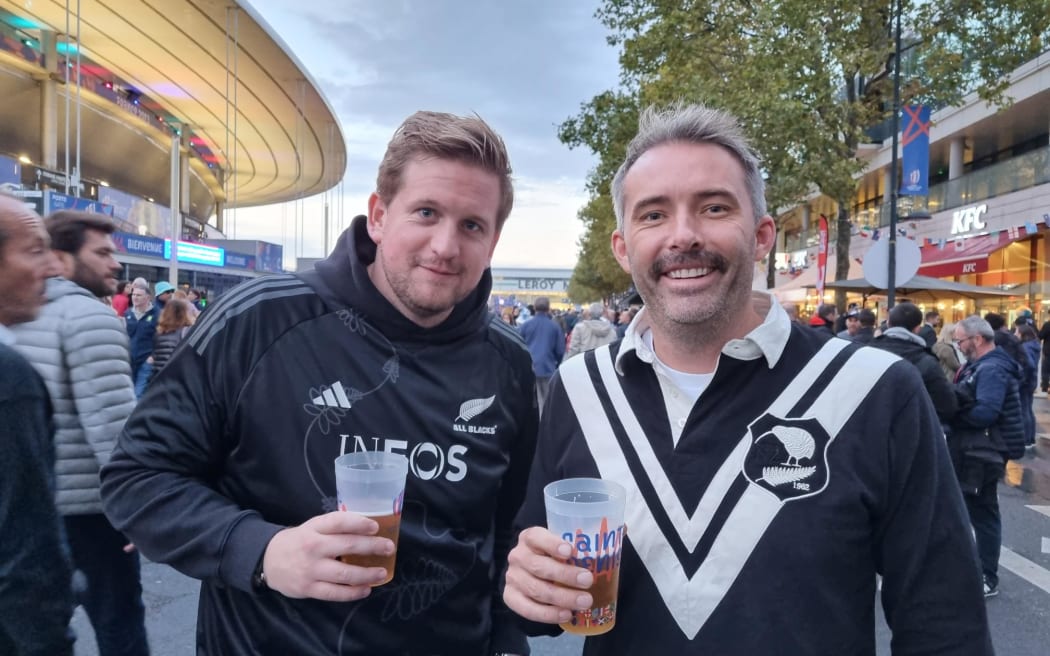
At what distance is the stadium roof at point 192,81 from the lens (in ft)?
91.3

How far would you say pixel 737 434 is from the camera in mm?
1598

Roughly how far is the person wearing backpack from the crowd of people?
405 centimetres

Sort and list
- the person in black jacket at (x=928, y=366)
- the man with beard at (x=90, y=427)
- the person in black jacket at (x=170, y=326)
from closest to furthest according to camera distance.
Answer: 1. the man with beard at (x=90, y=427)
2. the person in black jacket at (x=928, y=366)
3. the person in black jacket at (x=170, y=326)

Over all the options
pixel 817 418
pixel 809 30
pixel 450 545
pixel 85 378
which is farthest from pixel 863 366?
pixel 809 30

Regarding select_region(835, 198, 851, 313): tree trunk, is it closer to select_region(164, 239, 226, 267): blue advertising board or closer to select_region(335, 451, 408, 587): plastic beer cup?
select_region(335, 451, 408, 587): plastic beer cup

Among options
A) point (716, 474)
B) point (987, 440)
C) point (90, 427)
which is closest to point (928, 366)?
point (987, 440)

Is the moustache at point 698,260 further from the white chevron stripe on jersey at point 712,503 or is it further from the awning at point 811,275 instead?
the awning at point 811,275

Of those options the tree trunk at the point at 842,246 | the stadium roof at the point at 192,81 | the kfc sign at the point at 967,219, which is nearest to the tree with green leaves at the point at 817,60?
the tree trunk at the point at 842,246

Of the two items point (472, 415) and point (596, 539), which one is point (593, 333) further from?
point (596, 539)

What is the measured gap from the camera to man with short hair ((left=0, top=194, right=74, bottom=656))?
175cm

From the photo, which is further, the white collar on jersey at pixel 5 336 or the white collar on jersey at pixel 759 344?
the white collar on jersey at pixel 5 336

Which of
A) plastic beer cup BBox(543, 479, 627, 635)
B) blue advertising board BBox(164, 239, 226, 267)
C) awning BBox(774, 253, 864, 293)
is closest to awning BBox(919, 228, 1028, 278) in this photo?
awning BBox(774, 253, 864, 293)

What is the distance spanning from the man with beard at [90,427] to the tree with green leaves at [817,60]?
12.6m

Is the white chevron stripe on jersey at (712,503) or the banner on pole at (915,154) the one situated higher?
the banner on pole at (915,154)
